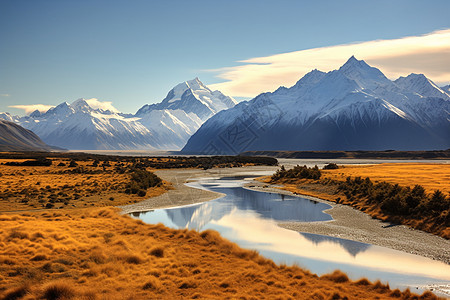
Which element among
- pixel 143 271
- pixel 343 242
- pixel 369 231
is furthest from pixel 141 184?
pixel 143 271

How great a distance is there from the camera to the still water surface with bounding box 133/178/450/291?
22.2 m

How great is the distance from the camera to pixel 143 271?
68.5 feet

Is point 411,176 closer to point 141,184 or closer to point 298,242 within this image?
point 298,242

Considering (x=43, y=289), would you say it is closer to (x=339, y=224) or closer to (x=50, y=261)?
(x=50, y=261)

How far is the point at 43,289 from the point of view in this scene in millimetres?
16812

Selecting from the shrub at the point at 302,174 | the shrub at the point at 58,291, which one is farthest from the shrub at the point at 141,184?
the shrub at the point at 58,291

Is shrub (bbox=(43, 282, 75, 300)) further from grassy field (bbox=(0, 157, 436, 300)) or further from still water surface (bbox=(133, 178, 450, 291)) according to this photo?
still water surface (bbox=(133, 178, 450, 291))

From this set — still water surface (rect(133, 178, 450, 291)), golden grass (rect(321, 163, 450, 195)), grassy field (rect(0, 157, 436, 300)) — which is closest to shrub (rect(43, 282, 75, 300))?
grassy field (rect(0, 157, 436, 300))

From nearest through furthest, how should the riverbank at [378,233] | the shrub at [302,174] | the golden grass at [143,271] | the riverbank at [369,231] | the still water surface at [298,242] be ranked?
the golden grass at [143,271] → the still water surface at [298,242] → the riverbank at [378,233] → the riverbank at [369,231] → the shrub at [302,174]

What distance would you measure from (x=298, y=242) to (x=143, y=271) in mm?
13642

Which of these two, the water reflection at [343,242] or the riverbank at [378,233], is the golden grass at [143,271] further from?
the riverbank at [378,233]

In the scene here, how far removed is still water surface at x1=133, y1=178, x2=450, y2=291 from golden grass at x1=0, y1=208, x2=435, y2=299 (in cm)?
258

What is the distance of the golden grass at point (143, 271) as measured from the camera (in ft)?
58.7

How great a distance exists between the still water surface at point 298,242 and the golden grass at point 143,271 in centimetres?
258
